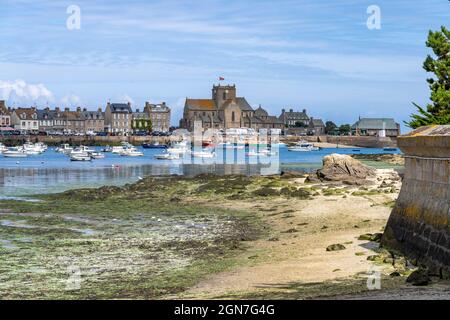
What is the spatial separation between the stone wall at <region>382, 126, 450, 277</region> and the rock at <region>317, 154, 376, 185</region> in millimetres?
26588

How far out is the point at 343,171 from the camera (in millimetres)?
48188

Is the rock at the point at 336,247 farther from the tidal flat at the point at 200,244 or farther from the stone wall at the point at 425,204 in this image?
the stone wall at the point at 425,204

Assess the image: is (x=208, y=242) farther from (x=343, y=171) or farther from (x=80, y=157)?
(x=80, y=157)

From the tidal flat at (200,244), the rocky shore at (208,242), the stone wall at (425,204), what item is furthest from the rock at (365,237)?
the stone wall at (425,204)

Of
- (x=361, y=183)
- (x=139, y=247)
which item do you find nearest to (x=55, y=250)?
(x=139, y=247)

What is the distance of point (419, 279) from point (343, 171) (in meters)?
33.7

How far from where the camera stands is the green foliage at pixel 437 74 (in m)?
44.8

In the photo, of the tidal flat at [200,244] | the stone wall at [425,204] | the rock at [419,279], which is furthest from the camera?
the tidal flat at [200,244]

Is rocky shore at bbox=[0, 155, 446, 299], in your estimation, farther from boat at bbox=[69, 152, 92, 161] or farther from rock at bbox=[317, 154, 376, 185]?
boat at bbox=[69, 152, 92, 161]

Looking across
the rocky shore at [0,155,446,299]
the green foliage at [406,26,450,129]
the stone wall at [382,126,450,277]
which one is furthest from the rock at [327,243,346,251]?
the green foliage at [406,26,450,129]

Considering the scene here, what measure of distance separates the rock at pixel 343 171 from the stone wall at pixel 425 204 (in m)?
26.6

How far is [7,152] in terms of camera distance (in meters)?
131

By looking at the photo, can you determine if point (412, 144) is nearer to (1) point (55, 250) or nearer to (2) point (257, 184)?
(1) point (55, 250)

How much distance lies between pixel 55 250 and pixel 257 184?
2605 cm
